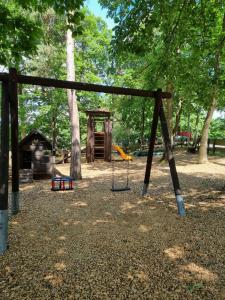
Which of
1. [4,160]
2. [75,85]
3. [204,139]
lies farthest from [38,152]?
[204,139]

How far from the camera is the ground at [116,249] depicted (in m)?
3.26

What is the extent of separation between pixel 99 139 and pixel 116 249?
15.6 metres

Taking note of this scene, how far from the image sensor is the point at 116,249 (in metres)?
4.36

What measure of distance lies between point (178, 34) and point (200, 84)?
5.60 feet

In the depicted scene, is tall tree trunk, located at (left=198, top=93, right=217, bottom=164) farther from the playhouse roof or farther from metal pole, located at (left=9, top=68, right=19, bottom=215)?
metal pole, located at (left=9, top=68, right=19, bottom=215)

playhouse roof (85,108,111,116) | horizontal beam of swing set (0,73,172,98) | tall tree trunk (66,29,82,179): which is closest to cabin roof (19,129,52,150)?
tall tree trunk (66,29,82,179)

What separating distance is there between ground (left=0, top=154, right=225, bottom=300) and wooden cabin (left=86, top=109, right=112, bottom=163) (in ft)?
36.6

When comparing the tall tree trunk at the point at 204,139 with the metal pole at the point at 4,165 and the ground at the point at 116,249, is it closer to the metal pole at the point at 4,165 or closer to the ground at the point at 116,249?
the ground at the point at 116,249

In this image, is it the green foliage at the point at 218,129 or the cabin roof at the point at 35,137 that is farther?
the green foliage at the point at 218,129

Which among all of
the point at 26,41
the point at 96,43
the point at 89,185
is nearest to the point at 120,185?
the point at 89,185

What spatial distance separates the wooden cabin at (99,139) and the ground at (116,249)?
11.1 metres

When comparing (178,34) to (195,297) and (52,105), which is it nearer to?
(195,297)

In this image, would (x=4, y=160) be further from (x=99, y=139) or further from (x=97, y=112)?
(x=99, y=139)

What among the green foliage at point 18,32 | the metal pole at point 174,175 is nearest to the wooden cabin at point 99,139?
the metal pole at point 174,175
